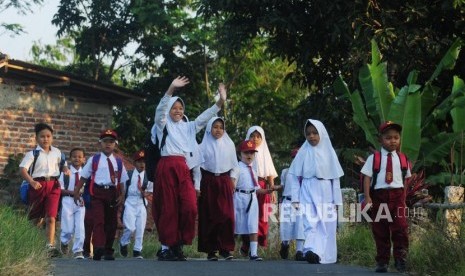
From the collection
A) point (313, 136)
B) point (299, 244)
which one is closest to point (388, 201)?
point (313, 136)

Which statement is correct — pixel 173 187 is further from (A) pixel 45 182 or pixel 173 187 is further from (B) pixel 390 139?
(B) pixel 390 139

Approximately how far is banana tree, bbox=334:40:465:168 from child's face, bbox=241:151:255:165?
2.88 metres

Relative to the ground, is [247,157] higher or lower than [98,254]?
higher

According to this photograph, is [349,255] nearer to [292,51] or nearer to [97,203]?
[97,203]

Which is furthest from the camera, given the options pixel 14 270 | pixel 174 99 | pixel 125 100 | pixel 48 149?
pixel 125 100

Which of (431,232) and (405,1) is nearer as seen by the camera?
(431,232)

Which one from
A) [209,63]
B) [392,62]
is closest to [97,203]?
[392,62]

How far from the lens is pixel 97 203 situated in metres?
14.3

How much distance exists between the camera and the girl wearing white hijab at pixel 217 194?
14.5 m

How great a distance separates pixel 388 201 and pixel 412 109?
5.82 m

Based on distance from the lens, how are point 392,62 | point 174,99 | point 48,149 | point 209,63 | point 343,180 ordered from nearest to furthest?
point 174,99, point 48,149, point 392,62, point 343,180, point 209,63

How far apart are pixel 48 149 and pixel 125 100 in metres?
9.52

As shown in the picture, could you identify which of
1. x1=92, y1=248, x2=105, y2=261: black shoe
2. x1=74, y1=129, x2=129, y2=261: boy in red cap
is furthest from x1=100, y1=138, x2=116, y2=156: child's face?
x1=92, y1=248, x2=105, y2=261: black shoe

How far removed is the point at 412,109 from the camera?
1719 cm
